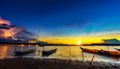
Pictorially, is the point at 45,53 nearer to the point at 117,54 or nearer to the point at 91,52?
the point at 91,52

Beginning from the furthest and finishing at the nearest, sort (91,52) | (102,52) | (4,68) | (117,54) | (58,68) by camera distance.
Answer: (91,52) → (102,52) → (117,54) → (58,68) → (4,68)

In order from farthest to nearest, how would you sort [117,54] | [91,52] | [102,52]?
[91,52]
[102,52]
[117,54]

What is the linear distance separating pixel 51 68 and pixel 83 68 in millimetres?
5247

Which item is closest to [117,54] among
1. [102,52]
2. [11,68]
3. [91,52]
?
[102,52]

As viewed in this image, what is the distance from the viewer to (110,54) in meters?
61.3

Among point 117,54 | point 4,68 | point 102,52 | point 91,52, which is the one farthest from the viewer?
point 91,52

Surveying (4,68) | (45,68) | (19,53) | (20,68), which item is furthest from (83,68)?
(19,53)

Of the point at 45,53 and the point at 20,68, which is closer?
the point at 20,68

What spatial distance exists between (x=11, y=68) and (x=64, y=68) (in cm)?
814

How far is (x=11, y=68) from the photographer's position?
20344 millimetres

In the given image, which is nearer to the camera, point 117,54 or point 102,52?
point 117,54

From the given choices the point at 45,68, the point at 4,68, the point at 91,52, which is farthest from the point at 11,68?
the point at 91,52

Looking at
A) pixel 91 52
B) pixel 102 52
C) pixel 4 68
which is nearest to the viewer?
pixel 4 68

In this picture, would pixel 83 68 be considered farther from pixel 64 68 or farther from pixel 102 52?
pixel 102 52
